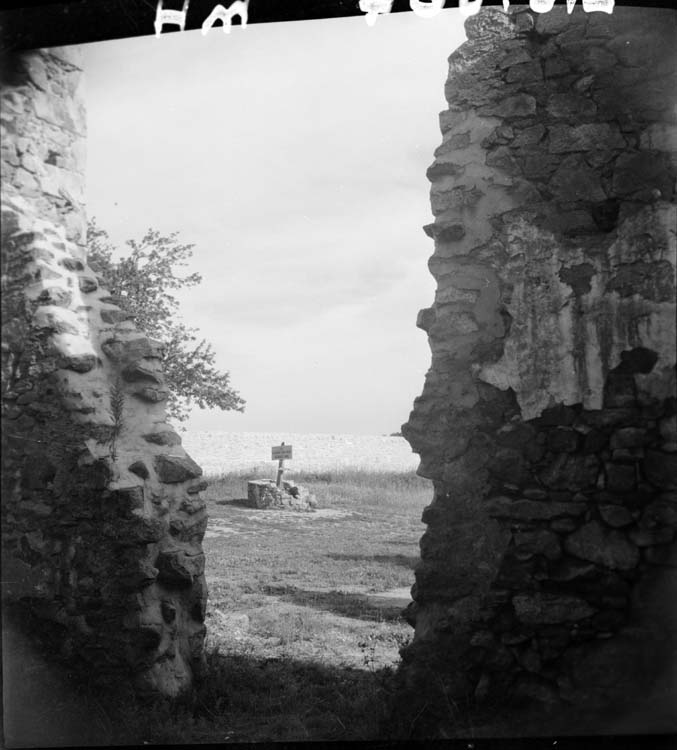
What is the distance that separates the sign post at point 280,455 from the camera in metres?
3.60

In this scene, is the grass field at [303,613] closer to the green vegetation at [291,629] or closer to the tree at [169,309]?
the green vegetation at [291,629]

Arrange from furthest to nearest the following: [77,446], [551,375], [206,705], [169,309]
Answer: [169,309] → [77,446] → [206,705] → [551,375]

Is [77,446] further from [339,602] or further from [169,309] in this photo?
[339,602]

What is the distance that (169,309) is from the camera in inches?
Result: 144

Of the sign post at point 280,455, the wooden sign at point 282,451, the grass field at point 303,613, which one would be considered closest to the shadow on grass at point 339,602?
the grass field at point 303,613

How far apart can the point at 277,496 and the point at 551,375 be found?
4.74ft

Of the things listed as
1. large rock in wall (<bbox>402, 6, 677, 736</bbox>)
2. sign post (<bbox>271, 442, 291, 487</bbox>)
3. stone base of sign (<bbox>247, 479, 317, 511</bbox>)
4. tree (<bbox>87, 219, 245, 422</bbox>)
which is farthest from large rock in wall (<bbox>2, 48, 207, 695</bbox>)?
large rock in wall (<bbox>402, 6, 677, 736</bbox>)

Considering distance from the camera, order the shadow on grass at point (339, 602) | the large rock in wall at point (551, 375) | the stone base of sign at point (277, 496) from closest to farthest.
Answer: the large rock in wall at point (551, 375), the shadow on grass at point (339, 602), the stone base of sign at point (277, 496)

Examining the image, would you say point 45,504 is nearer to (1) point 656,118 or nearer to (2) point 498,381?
(2) point 498,381

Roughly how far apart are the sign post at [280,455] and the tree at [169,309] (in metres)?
0.27

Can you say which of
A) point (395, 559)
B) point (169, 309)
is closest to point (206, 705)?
point (395, 559)

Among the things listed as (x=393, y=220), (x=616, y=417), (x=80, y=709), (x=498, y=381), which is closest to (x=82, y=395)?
(x=80, y=709)

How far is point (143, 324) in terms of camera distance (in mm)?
3777

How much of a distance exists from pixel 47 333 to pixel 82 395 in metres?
0.38
